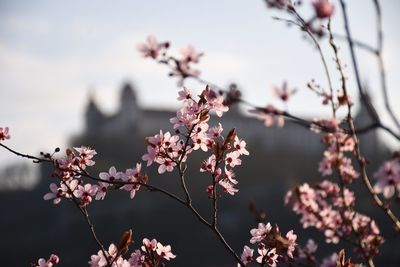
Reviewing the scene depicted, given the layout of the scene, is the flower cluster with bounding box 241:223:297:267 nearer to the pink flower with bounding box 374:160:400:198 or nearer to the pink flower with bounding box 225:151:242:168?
the pink flower with bounding box 225:151:242:168

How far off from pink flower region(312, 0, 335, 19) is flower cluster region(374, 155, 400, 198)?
25.1 inches

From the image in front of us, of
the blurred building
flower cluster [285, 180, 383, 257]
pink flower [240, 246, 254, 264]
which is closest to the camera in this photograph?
pink flower [240, 246, 254, 264]

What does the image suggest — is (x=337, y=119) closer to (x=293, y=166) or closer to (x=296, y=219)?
(x=296, y=219)

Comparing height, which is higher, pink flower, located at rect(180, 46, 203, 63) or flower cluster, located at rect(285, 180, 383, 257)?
pink flower, located at rect(180, 46, 203, 63)

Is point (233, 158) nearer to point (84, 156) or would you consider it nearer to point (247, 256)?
point (247, 256)

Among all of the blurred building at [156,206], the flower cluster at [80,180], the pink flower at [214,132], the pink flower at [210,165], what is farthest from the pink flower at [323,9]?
the blurred building at [156,206]

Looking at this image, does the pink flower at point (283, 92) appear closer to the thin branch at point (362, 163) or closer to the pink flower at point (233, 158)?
the thin branch at point (362, 163)

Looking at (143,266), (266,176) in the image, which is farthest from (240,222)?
(143,266)

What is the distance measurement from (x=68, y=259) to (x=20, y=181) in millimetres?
38805

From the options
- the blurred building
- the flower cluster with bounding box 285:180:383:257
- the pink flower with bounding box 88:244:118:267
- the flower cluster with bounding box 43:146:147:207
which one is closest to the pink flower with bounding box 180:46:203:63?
the flower cluster with bounding box 43:146:147:207

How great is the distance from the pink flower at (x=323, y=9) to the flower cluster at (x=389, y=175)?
637mm

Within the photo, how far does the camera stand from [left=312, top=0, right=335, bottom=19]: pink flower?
184cm

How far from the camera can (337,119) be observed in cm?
Answer: 271

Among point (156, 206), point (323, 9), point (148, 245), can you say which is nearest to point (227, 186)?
point (148, 245)
